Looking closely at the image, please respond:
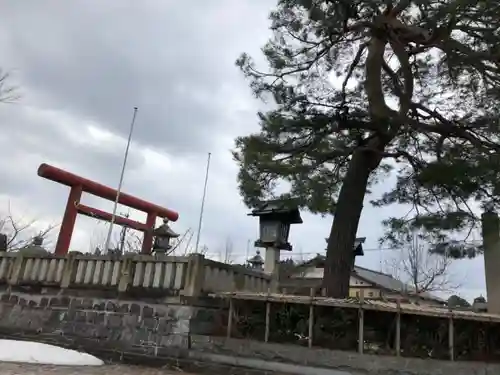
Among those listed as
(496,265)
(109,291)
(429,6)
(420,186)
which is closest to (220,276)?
(109,291)

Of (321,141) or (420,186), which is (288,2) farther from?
(420,186)

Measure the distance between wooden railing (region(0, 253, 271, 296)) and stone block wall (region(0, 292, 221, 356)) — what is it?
227 mm

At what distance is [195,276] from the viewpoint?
5.59 m

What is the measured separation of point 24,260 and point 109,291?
1840mm

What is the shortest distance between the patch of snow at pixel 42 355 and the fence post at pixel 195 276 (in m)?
1.39

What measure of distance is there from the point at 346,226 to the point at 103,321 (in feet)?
11.5

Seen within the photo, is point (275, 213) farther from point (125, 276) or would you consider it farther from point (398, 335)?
point (398, 335)

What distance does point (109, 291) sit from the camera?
6121 millimetres

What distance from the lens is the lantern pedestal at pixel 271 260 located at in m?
7.90

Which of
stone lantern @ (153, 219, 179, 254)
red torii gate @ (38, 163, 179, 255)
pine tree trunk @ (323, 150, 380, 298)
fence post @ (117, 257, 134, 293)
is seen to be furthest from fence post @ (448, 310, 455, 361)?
red torii gate @ (38, 163, 179, 255)

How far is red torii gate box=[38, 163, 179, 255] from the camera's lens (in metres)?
9.49

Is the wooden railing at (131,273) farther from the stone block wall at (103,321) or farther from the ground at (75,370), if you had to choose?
the ground at (75,370)

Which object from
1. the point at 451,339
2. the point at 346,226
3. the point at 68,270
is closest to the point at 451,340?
the point at 451,339

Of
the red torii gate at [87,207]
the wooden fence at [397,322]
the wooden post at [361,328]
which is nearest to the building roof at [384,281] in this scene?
the red torii gate at [87,207]
